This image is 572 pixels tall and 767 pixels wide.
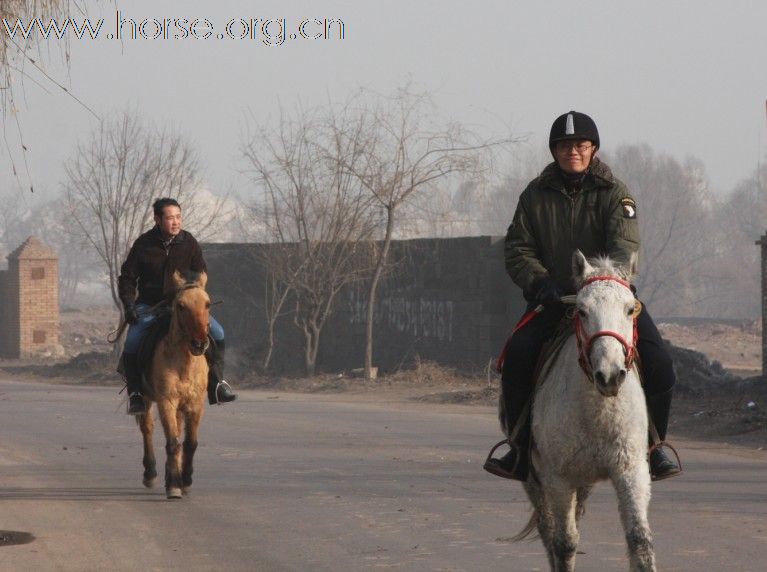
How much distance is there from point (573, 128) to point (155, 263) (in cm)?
554

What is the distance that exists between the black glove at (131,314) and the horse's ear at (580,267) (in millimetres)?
5940

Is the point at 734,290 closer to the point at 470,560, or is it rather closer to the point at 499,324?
the point at 499,324

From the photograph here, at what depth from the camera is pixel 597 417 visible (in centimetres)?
613

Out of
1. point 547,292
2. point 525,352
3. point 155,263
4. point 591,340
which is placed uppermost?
point 155,263

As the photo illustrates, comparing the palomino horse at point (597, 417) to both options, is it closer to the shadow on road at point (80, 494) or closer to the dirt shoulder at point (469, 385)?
the shadow on road at point (80, 494)

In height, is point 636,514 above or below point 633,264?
below

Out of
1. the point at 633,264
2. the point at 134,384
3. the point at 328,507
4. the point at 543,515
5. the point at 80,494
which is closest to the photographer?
the point at 633,264

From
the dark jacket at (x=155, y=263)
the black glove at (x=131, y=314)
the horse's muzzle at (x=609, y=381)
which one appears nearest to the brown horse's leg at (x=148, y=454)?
the black glove at (x=131, y=314)

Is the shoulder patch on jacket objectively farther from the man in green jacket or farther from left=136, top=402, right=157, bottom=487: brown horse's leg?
left=136, top=402, right=157, bottom=487: brown horse's leg

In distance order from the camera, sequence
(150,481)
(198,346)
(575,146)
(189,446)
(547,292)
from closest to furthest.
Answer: (547,292)
(575,146)
(198,346)
(189,446)
(150,481)

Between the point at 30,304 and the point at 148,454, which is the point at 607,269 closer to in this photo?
the point at 148,454

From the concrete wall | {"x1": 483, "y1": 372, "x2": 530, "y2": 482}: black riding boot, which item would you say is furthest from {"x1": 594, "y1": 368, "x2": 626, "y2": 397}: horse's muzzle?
the concrete wall

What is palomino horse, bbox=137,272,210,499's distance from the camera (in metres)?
10.8

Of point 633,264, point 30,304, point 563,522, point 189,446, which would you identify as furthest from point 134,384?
point 30,304
